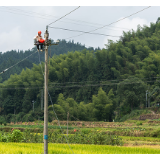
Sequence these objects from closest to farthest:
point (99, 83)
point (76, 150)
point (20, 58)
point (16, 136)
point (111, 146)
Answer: point (76, 150)
point (111, 146)
point (16, 136)
point (99, 83)
point (20, 58)

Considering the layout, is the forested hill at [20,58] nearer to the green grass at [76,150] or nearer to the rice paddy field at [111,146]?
the rice paddy field at [111,146]

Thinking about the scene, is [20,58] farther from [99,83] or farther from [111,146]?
[111,146]

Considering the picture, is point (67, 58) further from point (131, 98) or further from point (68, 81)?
point (131, 98)

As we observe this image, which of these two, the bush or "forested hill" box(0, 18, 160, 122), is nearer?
the bush

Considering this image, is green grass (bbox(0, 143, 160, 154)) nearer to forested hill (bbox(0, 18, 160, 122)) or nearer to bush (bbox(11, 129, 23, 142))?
bush (bbox(11, 129, 23, 142))

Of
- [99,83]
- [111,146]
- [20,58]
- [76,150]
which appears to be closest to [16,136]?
[76,150]

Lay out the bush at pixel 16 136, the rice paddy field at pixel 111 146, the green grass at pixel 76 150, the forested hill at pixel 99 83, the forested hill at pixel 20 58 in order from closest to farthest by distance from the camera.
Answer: the green grass at pixel 76 150
the rice paddy field at pixel 111 146
the bush at pixel 16 136
the forested hill at pixel 99 83
the forested hill at pixel 20 58

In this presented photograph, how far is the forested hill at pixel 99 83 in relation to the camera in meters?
43.1

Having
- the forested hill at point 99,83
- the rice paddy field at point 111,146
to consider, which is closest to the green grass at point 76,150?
the rice paddy field at point 111,146

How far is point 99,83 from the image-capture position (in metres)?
53.3

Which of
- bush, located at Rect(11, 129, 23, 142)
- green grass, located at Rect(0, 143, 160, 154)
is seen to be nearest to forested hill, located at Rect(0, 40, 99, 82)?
bush, located at Rect(11, 129, 23, 142)

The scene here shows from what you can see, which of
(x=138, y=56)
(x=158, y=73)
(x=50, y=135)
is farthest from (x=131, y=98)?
(x=50, y=135)

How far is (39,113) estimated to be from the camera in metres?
50.5

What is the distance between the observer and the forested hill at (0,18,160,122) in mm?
43094
